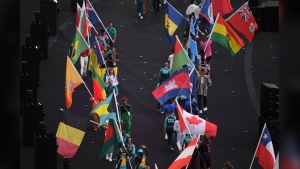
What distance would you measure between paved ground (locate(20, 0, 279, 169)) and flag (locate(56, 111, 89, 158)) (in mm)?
2278

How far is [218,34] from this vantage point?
28.9m

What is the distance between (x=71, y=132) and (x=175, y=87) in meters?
4.04

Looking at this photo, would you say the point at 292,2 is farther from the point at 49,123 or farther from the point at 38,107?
the point at 49,123

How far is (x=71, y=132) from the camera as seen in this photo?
2064cm

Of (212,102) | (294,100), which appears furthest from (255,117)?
(294,100)

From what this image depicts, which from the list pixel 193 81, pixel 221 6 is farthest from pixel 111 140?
pixel 221 6

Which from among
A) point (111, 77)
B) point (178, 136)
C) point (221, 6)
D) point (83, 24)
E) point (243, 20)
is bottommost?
point (178, 136)

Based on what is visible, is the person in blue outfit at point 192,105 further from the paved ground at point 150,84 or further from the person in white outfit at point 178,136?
the paved ground at point 150,84

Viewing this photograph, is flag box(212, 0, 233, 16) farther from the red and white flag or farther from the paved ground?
the paved ground

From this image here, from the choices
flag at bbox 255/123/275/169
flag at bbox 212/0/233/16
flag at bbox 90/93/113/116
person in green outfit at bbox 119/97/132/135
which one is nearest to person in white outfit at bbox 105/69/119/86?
person in green outfit at bbox 119/97/132/135

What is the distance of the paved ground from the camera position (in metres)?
24.5

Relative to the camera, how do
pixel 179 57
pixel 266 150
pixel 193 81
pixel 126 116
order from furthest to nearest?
pixel 193 81 < pixel 179 57 < pixel 126 116 < pixel 266 150

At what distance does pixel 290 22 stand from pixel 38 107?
23111mm

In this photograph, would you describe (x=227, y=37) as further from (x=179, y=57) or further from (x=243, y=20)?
(x=179, y=57)
